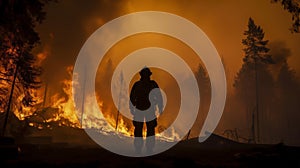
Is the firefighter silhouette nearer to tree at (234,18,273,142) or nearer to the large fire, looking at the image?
the large fire

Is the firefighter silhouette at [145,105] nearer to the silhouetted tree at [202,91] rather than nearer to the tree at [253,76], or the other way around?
the tree at [253,76]

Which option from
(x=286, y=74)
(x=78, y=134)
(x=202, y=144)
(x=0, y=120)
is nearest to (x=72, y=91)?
(x=78, y=134)

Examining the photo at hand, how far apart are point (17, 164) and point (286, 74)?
3676 inches

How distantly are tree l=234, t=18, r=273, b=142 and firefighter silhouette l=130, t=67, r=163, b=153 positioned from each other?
1832 inches

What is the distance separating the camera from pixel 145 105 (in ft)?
35.1

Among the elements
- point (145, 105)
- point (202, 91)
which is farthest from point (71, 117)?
point (202, 91)

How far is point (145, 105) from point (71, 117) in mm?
45463

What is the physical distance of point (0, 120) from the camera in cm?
3800

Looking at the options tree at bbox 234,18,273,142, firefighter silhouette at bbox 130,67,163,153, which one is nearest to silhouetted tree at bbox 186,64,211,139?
tree at bbox 234,18,273,142

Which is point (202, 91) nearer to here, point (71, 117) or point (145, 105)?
point (71, 117)

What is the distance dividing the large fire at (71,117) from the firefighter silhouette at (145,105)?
32439 mm

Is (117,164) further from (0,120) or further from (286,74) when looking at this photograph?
(286,74)

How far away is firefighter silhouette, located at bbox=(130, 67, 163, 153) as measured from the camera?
10.5 m

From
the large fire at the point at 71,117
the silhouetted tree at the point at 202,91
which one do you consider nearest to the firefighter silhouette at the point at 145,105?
the large fire at the point at 71,117
